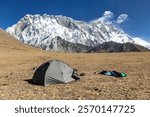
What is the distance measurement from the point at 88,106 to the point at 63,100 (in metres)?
1.83

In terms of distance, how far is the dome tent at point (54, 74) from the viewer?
1889cm

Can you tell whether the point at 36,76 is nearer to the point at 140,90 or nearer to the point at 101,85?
the point at 101,85

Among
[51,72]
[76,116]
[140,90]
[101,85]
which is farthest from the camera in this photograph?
[51,72]

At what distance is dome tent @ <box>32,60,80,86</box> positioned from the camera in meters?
18.9

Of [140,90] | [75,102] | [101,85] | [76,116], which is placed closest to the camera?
[76,116]

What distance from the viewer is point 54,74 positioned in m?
19.2

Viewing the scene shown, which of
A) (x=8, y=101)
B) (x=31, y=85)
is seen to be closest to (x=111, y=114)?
(x=8, y=101)

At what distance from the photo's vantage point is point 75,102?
43.3 ft

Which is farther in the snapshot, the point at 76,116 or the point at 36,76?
the point at 36,76

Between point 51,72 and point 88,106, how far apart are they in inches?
290

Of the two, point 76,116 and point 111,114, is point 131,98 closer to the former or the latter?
point 111,114

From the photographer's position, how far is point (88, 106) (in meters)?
12.4

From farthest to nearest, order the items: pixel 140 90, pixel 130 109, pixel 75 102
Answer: pixel 140 90 < pixel 75 102 < pixel 130 109

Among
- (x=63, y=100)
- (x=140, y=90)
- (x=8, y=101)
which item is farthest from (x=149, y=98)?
(x=8, y=101)
